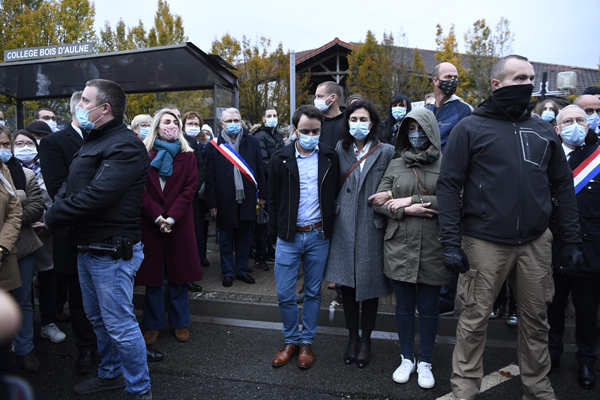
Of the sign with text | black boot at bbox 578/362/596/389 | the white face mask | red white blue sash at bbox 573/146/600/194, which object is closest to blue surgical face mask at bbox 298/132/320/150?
the white face mask

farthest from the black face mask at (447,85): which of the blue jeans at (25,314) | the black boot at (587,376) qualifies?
the blue jeans at (25,314)

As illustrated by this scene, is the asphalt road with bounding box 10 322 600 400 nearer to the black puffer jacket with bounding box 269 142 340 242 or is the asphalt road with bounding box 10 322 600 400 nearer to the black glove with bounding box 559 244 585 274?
the black glove with bounding box 559 244 585 274

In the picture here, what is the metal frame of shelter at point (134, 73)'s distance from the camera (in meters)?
8.80

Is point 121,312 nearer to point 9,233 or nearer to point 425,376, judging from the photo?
Result: point 9,233

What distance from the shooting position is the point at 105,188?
9.29 ft

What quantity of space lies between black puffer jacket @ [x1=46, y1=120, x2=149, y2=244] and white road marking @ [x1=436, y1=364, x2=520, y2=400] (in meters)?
2.67

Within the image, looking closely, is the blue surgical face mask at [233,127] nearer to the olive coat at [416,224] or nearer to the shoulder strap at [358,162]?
the shoulder strap at [358,162]

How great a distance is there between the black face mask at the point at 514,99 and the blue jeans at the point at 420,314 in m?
1.40

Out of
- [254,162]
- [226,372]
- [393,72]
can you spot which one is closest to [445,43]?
[393,72]

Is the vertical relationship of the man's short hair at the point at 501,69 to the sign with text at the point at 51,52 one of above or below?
below

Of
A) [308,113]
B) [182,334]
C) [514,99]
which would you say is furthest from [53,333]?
[514,99]

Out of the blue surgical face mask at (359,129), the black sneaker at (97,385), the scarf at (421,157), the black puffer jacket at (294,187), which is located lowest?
the black sneaker at (97,385)

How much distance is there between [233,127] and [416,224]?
3113 mm

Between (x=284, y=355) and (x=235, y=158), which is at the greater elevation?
(x=235, y=158)
